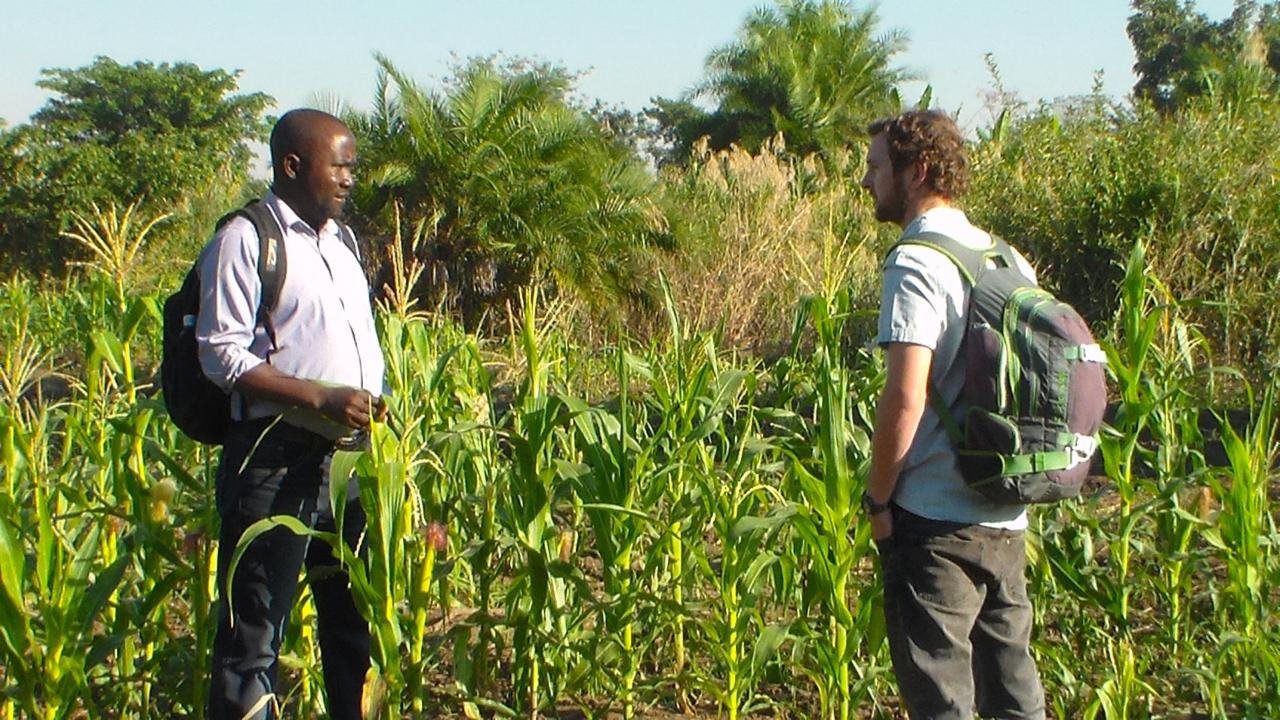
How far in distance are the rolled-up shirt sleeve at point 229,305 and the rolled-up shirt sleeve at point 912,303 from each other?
1.41 meters

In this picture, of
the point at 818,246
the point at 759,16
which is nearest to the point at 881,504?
the point at 818,246

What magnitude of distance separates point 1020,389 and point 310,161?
170 centimetres

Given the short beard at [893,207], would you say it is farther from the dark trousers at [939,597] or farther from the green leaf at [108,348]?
the green leaf at [108,348]

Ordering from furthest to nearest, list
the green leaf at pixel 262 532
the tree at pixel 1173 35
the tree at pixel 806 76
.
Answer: the tree at pixel 1173 35 → the tree at pixel 806 76 → the green leaf at pixel 262 532

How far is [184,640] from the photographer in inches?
162

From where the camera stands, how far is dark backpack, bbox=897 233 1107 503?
2754mm

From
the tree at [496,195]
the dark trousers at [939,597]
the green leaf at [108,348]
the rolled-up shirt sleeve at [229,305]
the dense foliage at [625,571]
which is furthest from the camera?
the tree at [496,195]

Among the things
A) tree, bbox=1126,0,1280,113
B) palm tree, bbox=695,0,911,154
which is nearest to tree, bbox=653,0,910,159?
palm tree, bbox=695,0,911,154

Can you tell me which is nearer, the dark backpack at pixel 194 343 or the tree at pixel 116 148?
the dark backpack at pixel 194 343

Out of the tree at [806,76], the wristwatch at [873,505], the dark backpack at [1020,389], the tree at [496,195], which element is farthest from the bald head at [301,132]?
the tree at [806,76]

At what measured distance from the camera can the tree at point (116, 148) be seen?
2836 centimetres

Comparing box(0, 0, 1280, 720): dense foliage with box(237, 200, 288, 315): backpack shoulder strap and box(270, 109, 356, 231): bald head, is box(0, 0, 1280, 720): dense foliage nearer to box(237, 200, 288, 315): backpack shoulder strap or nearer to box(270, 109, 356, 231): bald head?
box(237, 200, 288, 315): backpack shoulder strap

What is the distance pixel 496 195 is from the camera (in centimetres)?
1373

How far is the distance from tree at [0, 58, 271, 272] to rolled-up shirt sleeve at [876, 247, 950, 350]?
23387 mm
